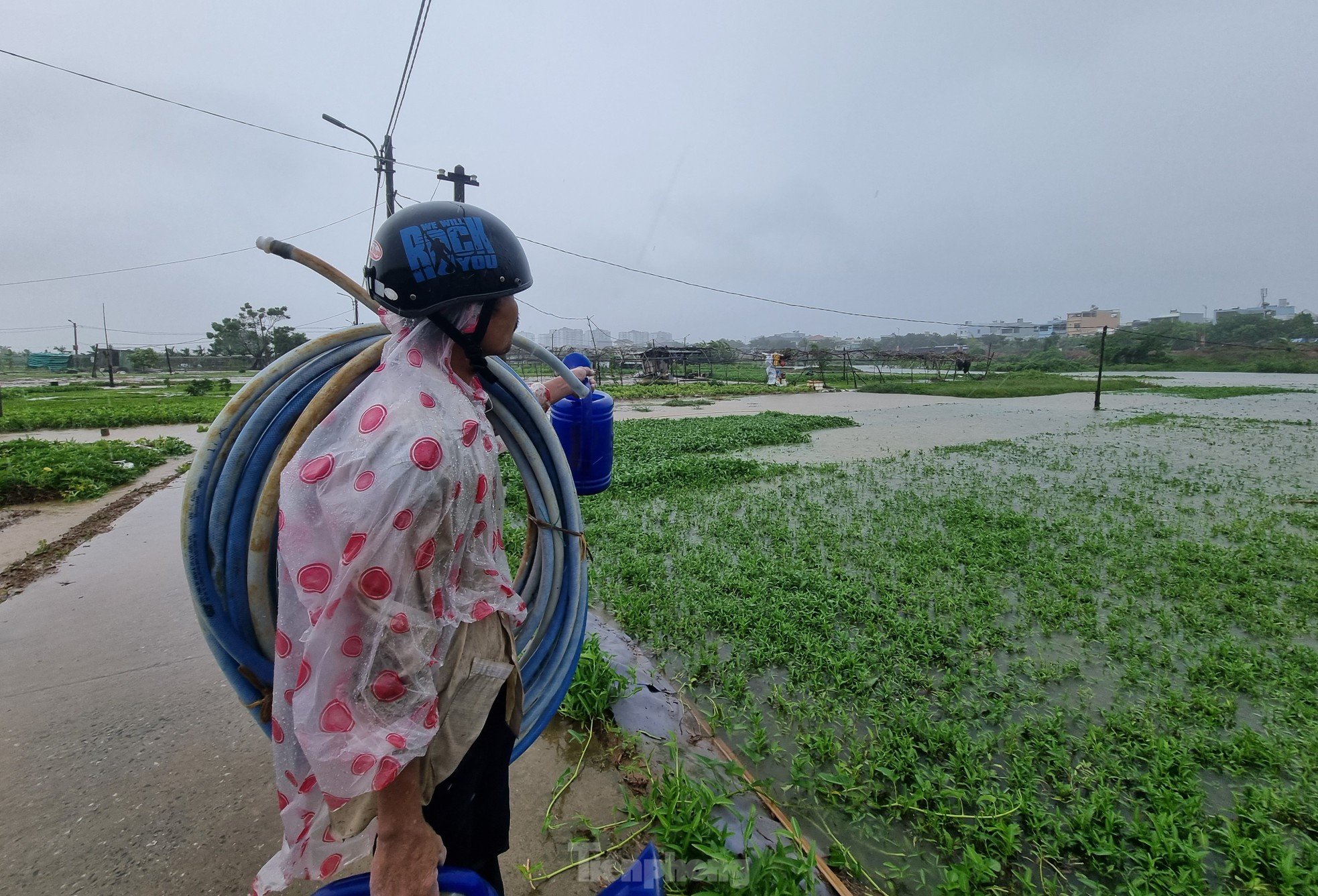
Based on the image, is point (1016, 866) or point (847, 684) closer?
point (1016, 866)

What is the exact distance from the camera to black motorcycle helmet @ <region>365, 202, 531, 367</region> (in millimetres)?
1394

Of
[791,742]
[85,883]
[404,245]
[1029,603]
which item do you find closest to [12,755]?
[85,883]

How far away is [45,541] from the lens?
18.5 feet

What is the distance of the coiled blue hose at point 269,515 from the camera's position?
5.27 ft

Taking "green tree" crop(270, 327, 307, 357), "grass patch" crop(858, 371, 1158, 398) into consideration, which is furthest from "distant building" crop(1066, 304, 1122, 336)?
"green tree" crop(270, 327, 307, 357)

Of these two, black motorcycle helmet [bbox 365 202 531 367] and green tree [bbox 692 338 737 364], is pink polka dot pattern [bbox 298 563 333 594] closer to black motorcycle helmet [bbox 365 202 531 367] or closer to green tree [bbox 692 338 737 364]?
black motorcycle helmet [bbox 365 202 531 367]

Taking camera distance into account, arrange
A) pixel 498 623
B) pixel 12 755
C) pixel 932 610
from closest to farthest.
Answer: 1. pixel 498 623
2. pixel 12 755
3. pixel 932 610

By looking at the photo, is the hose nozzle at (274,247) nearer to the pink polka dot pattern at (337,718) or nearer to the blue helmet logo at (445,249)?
the blue helmet logo at (445,249)

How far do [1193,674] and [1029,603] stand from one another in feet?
3.41

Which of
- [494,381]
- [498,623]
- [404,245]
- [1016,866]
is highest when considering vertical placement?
[404,245]

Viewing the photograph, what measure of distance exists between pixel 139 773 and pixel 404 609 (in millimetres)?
2632

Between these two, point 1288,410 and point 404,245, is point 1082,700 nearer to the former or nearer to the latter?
point 404,245

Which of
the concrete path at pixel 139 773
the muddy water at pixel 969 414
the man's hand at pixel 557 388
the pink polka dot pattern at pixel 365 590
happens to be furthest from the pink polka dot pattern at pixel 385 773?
the muddy water at pixel 969 414

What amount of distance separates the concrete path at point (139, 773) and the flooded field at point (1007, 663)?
115cm
